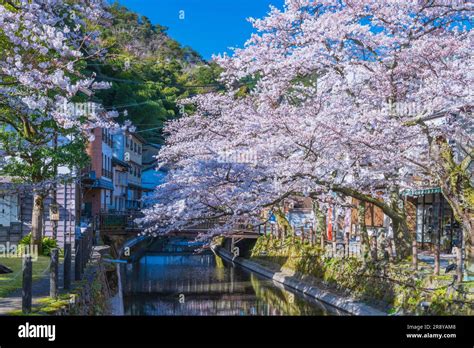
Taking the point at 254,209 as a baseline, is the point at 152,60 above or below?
above

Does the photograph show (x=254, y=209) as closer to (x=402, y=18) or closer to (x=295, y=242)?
(x=402, y=18)

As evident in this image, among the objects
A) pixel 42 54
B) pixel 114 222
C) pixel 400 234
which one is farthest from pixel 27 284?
pixel 114 222

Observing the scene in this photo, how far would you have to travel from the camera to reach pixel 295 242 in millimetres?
25844

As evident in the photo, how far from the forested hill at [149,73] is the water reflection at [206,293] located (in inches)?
334

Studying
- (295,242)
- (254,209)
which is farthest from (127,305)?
(295,242)

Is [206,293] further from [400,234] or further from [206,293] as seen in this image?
[400,234]

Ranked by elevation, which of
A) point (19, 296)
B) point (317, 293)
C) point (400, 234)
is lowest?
point (317, 293)

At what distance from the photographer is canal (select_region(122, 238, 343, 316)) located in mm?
18438

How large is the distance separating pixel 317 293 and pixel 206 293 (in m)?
4.98

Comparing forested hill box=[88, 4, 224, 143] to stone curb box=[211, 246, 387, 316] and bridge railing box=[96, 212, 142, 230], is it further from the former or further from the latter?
stone curb box=[211, 246, 387, 316]

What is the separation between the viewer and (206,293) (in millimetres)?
22688

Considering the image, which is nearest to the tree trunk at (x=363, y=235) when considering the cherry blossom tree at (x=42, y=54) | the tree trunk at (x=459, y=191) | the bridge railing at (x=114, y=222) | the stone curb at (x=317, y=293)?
the stone curb at (x=317, y=293)
